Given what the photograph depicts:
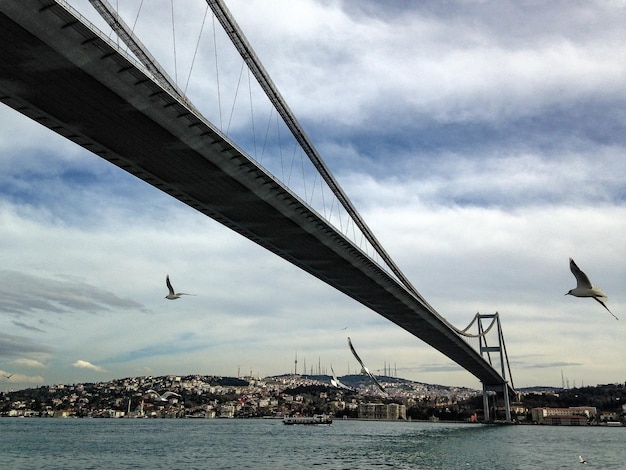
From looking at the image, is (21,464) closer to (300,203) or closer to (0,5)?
(300,203)

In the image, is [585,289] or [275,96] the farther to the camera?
[275,96]

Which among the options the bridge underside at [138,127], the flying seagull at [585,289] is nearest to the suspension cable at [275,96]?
the bridge underside at [138,127]

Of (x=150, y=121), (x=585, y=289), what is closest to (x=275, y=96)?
(x=150, y=121)

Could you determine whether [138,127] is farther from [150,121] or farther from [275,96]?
[275,96]

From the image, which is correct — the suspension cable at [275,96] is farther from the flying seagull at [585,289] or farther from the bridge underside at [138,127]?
the flying seagull at [585,289]

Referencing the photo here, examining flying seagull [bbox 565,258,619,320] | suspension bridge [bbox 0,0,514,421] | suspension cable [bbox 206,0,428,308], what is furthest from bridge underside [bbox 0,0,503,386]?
flying seagull [bbox 565,258,619,320]

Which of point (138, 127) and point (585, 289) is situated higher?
point (138, 127)

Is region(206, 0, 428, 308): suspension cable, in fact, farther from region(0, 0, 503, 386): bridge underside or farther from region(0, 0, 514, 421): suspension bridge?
region(0, 0, 503, 386): bridge underside
